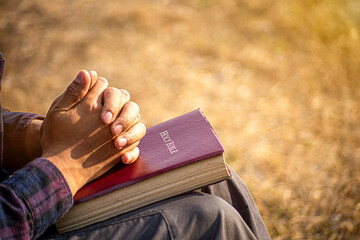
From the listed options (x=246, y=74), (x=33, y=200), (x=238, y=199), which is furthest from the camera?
(x=246, y=74)

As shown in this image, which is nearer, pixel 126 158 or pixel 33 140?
pixel 126 158

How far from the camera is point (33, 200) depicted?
973mm

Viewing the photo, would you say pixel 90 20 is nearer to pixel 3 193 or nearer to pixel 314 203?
pixel 314 203

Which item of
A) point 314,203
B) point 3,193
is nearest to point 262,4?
point 314,203

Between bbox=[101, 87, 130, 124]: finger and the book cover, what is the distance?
0.53ft

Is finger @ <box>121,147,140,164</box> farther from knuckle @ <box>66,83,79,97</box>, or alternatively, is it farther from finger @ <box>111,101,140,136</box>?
knuckle @ <box>66,83,79,97</box>

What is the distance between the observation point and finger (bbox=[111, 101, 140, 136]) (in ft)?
3.82

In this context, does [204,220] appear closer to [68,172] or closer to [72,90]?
[68,172]

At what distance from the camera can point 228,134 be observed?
276 centimetres

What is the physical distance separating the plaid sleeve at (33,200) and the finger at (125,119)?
0.21 metres

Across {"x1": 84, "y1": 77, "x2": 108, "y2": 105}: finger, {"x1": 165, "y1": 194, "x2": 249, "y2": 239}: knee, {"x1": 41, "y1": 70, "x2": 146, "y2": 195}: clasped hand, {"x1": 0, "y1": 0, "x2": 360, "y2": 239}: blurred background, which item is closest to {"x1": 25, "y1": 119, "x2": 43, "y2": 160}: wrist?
{"x1": 41, "y1": 70, "x2": 146, "y2": 195}: clasped hand

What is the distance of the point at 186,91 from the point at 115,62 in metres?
0.72

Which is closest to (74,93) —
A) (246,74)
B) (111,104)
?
(111,104)

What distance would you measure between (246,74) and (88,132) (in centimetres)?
231
